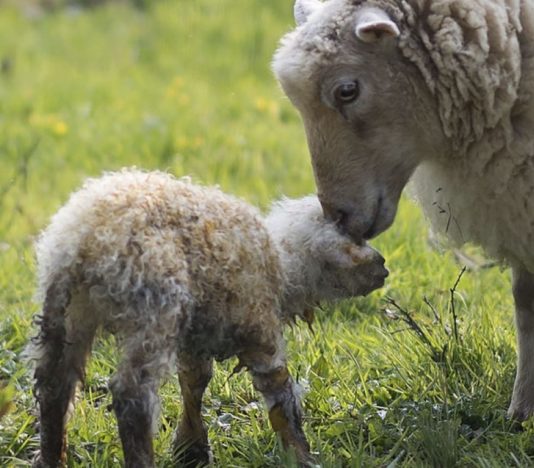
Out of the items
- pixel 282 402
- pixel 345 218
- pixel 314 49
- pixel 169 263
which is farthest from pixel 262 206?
pixel 169 263

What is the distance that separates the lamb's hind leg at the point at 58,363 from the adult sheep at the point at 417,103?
1.05 m

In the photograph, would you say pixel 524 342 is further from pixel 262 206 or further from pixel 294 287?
pixel 262 206

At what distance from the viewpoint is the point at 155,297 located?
3.73m

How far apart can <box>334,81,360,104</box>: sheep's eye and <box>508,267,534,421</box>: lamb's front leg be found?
998mm

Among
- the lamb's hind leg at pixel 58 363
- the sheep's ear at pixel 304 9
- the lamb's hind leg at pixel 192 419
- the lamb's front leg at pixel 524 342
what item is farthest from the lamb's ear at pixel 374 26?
the lamb's hind leg at pixel 58 363

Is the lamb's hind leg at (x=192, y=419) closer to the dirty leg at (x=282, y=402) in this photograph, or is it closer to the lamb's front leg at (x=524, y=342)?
the dirty leg at (x=282, y=402)

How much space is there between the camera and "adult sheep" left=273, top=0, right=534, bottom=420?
4387 millimetres

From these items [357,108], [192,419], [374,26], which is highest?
[374,26]

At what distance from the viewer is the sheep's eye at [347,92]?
4.46 metres

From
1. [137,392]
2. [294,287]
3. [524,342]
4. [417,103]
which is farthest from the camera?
[524,342]

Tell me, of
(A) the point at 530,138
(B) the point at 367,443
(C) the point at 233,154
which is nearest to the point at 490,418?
(B) the point at 367,443

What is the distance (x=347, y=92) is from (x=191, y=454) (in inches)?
54.2

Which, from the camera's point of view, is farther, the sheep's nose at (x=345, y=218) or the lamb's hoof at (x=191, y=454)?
the sheep's nose at (x=345, y=218)

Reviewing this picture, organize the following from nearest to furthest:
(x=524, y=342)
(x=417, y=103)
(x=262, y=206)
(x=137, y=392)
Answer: (x=137, y=392) < (x=417, y=103) < (x=524, y=342) < (x=262, y=206)
